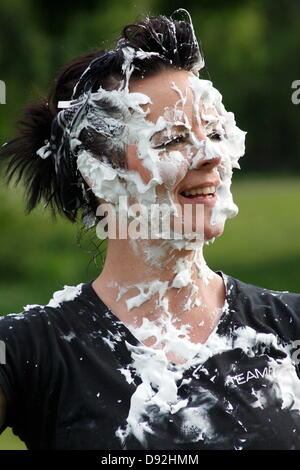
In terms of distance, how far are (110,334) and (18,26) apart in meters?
11.4

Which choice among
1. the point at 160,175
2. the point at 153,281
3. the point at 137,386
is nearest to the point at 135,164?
the point at 160,175

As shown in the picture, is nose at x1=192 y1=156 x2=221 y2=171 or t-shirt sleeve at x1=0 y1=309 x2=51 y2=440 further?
nose at x1=192 y1=156 x2=221 y2=171

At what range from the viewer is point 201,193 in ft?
8.56

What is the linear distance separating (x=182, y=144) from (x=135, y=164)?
13 centimetres

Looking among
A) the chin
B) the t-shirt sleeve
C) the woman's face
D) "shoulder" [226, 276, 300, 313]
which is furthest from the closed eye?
the t-shirt sleeve

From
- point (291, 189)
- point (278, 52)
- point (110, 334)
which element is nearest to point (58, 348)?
point (110, 334)

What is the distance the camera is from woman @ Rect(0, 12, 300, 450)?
244cm

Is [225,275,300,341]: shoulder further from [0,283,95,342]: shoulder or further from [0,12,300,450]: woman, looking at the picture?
[0,283,95,342]: shoulder

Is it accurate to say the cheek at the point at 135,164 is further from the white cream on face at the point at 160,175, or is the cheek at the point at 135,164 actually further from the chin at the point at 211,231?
the chin at the point at 211,231

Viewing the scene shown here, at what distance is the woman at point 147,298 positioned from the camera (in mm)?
2436

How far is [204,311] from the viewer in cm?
264
